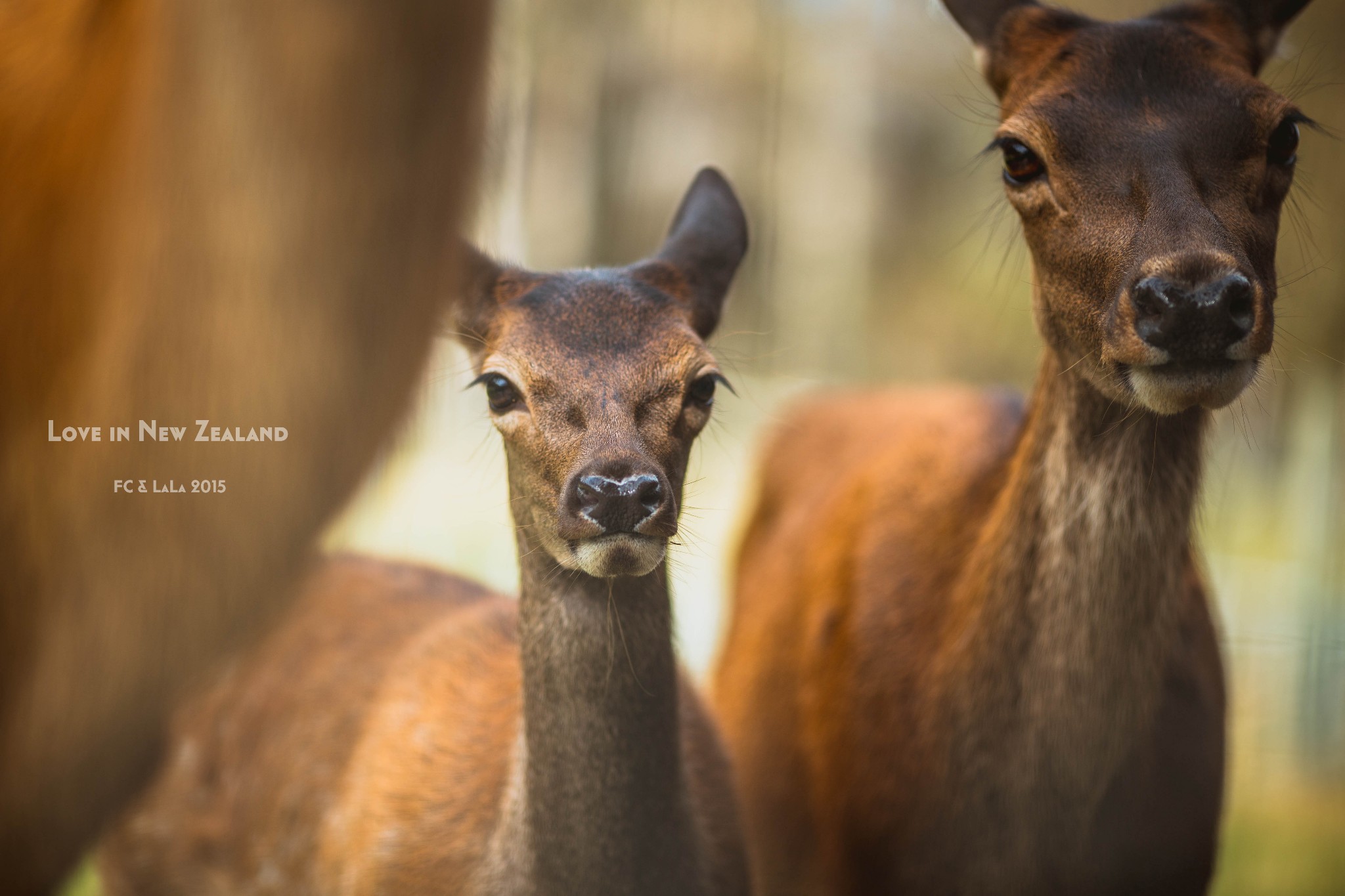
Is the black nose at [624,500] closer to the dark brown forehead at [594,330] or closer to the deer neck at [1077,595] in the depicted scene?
the dark brown forehead at [594,330]

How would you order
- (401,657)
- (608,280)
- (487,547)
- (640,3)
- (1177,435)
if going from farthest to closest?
(640,3) < (487,547) < (401,657) < (1177,435) < (608,280)

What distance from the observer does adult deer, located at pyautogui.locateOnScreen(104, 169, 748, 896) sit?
224 centimetres

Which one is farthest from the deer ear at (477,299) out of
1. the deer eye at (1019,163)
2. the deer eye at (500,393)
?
the deer eye at (1019,163)

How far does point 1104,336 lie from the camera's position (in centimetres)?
218

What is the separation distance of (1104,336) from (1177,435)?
60 cm

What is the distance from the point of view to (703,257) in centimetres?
257

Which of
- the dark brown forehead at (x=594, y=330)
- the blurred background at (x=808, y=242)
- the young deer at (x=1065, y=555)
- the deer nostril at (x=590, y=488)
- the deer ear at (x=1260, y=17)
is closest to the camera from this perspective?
the deer nostril at (x=590, y=488)

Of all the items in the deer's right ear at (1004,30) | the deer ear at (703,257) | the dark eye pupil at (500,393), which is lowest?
the dark eye pupil at (500,393)

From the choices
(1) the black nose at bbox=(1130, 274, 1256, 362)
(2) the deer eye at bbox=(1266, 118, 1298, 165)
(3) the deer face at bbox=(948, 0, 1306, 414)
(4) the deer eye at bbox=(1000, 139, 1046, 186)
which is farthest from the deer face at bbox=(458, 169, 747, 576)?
(2) the deer eye at bbox=(1266, 118, 1298, 165)

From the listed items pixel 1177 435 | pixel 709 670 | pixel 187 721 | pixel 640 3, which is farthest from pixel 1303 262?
pixel 187 721

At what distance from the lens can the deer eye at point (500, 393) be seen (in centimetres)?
231

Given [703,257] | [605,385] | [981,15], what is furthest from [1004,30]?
[605,385]

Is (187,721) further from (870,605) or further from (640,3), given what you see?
(640,3)

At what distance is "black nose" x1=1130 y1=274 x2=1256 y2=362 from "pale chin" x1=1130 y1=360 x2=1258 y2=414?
30 mm
